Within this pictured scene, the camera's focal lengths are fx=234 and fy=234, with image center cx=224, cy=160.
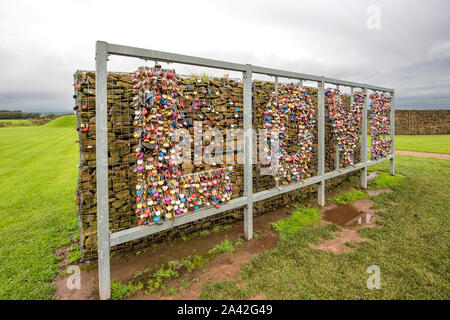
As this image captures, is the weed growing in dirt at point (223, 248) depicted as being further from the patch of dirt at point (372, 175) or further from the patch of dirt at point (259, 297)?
the patch of dirt at point (372, 175)

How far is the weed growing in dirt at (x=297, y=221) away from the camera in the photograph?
4190mm

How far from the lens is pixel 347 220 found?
15.1 ft

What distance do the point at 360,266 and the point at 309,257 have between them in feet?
2.03

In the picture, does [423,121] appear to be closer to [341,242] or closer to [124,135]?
[341,242]

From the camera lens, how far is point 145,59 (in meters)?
2.81

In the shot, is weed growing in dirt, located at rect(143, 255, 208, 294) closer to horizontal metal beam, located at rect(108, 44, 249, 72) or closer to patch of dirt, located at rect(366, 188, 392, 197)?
horizontal metal beam, located at rect(108, 44, 249, 72)

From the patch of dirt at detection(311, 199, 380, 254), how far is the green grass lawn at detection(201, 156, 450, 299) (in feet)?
0.48

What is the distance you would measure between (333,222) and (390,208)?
161cm

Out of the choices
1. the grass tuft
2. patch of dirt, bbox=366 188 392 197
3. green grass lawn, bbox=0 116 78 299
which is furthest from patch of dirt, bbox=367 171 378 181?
green grass lawn, bbox=0 116 78 299

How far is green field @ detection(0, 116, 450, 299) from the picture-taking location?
2.63m

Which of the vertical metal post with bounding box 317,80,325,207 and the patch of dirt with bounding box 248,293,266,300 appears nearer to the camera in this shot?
the patch of dirt with bounding box 248,293,266,300

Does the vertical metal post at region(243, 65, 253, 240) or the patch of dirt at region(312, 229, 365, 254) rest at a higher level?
the vertical metal post at region(243, 65, 253, 240)

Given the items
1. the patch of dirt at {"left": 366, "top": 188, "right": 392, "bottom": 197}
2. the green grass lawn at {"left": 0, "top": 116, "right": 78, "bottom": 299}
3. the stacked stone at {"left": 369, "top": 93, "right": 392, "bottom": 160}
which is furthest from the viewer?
the stacked stone at {"left": 369, "top": 93, "right": 392, "bottom": 160}

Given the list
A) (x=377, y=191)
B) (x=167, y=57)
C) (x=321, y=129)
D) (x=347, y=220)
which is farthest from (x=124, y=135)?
(x=377, y=191)
